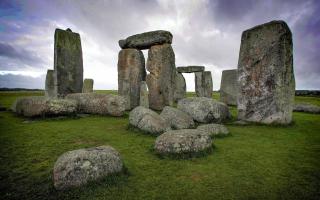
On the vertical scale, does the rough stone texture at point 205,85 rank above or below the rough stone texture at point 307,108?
above

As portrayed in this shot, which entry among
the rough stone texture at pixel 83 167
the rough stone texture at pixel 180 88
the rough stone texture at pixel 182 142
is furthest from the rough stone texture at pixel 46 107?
the rough stone texture at pixel 180 88

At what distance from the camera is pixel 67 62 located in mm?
11875

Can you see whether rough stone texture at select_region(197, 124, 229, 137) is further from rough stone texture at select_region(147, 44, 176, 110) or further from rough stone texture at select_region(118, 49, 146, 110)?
rough stone texture at select_region(118, 49, 146, 110)

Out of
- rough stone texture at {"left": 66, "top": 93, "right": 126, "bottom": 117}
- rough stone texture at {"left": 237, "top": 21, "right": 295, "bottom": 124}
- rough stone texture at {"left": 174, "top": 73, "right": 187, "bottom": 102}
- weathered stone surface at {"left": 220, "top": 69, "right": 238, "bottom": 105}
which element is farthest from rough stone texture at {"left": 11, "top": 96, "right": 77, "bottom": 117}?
rough stone texture at {"left": 174, "top": 73, "right": 187, "bottom": 102}

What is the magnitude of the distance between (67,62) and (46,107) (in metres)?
3.47

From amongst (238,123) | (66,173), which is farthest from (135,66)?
(66,173)

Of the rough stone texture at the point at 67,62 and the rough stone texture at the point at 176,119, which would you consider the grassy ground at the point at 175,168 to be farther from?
the rough stone texture at the point at 67,62

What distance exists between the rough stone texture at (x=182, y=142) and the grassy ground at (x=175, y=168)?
0.71 feet

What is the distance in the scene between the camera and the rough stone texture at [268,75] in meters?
8.34

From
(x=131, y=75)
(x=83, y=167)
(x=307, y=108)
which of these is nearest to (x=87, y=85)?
(x=131, y=75)

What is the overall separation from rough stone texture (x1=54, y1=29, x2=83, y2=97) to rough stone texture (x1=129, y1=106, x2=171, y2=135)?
18.7ft

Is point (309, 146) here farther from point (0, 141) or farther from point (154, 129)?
point (0, 141)

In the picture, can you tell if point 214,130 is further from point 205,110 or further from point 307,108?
point 307,108

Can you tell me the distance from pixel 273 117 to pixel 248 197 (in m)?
5.97
